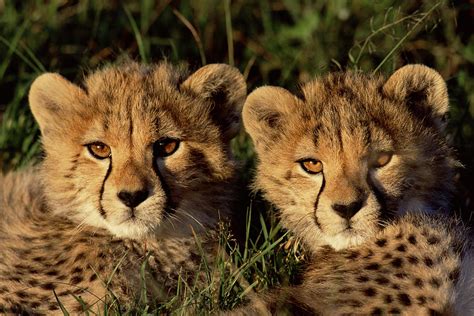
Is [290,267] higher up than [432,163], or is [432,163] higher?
[432,163]

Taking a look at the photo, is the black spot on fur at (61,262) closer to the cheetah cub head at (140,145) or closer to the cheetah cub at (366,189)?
the cheetah cub head at (140,145)

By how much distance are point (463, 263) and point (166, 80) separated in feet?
4.61

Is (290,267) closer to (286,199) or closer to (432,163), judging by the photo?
(286,199)

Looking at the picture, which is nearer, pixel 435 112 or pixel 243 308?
pixel 243 308

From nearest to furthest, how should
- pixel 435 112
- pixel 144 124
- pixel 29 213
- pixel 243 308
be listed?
pixel 243 308
pixel 144 124
pixel 435 112
pixel 29 213

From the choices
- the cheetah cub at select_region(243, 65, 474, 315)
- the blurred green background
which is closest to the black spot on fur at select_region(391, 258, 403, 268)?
the cheetah cub at select_region(243, 65, 474, 315)

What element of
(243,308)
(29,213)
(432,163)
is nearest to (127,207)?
(243,308)

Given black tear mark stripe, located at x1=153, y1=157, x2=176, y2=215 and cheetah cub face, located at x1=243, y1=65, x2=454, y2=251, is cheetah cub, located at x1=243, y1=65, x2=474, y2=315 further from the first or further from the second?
black tear mark stripe, located at x1=153, y1=157, x2=176, y2=215

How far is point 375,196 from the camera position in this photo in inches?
136

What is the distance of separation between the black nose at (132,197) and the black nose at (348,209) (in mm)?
701

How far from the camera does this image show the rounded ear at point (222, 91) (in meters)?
3.88

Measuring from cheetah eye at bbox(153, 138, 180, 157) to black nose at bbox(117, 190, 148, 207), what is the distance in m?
0.24

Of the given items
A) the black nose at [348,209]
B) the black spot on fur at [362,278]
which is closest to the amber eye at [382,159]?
the black nose at [348,209]

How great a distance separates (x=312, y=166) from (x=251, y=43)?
8.03 ft
